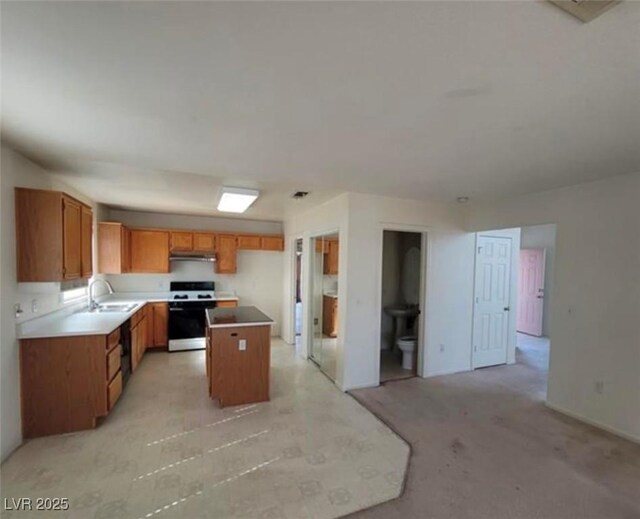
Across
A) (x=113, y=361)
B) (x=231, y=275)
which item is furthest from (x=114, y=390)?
(x=231, y=275)

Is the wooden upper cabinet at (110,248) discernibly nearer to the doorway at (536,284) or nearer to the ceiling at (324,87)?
the ceiling at (324,87)

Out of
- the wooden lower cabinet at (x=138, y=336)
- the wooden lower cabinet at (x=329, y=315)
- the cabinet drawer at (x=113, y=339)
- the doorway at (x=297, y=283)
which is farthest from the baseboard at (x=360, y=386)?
the wooden lower cabinet at (x=138, y=336)

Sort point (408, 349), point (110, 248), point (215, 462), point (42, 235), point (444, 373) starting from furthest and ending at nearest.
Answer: point (110, 248)
point (408, 349)
point (444, 373)
point (42, 235)
point (215, 462)

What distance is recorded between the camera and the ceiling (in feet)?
3.79

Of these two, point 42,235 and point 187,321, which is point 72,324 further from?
point 187,321

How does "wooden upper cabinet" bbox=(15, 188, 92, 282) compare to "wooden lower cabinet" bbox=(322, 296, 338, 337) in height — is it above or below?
above

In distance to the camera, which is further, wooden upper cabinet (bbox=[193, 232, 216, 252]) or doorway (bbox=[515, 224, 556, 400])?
doorway (bbox=[515, 224, 556, 400])

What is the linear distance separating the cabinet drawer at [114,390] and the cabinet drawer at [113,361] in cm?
7

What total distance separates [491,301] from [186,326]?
4.93 meters

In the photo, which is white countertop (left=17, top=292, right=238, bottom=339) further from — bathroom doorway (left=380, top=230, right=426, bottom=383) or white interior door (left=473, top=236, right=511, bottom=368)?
white interior door (left=473, top=236, right=511, bottom=368)

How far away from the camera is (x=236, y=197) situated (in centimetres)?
414

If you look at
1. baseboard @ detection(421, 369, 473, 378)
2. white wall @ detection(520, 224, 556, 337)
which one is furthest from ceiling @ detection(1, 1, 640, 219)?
white wall @ detection(520, 224, 556, 337)

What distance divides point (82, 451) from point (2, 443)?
55 centimetres

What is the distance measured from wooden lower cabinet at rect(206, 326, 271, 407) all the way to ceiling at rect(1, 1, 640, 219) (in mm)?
1755
